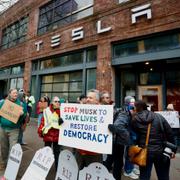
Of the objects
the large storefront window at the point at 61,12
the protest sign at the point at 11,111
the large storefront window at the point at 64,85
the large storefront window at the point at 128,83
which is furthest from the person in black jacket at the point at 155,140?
the large storefront window at the point at 61,12

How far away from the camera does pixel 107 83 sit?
29.4 feet

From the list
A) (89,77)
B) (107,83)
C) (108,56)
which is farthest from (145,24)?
(89,77)

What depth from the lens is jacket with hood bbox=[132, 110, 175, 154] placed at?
3.08m

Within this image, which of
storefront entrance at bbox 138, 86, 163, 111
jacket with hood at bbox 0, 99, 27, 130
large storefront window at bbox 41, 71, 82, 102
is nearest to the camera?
jacket with hood at bbox 0, 99, 27, 130

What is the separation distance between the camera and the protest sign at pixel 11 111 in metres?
4.28

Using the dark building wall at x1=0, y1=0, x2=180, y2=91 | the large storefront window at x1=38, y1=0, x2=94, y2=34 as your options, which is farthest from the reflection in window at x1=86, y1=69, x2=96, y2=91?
the large storefront window at x1=38, y1=0, x2=94, y2=34

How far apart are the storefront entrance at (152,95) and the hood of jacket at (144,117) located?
514 centimetres

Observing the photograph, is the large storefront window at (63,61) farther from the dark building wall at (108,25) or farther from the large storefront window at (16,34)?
the large storefront window at (16,34)

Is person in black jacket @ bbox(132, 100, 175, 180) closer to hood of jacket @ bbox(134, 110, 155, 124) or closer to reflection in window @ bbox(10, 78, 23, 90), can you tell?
hood of jacket @ bbox(134, 110, 155, 124)

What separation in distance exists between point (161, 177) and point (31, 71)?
1233cm

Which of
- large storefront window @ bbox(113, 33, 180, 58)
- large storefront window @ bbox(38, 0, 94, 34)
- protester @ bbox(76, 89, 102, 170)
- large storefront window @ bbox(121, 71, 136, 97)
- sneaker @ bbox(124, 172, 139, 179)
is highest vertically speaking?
large storefront window @ bbox(38, 0, 94, 34)

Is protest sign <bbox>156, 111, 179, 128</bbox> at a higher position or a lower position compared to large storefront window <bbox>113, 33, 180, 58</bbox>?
lower

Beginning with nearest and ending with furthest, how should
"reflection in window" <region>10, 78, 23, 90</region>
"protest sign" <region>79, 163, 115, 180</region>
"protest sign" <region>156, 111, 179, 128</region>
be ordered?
"protest sign" <region>79, 163, 115, 180</region> < "protest sign" <region>156, 111, 179, 128</region> < "reflection in window" <region>10, 78, 23, 90</region>

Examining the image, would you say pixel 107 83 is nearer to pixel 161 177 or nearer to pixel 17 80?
pixel 161 177
